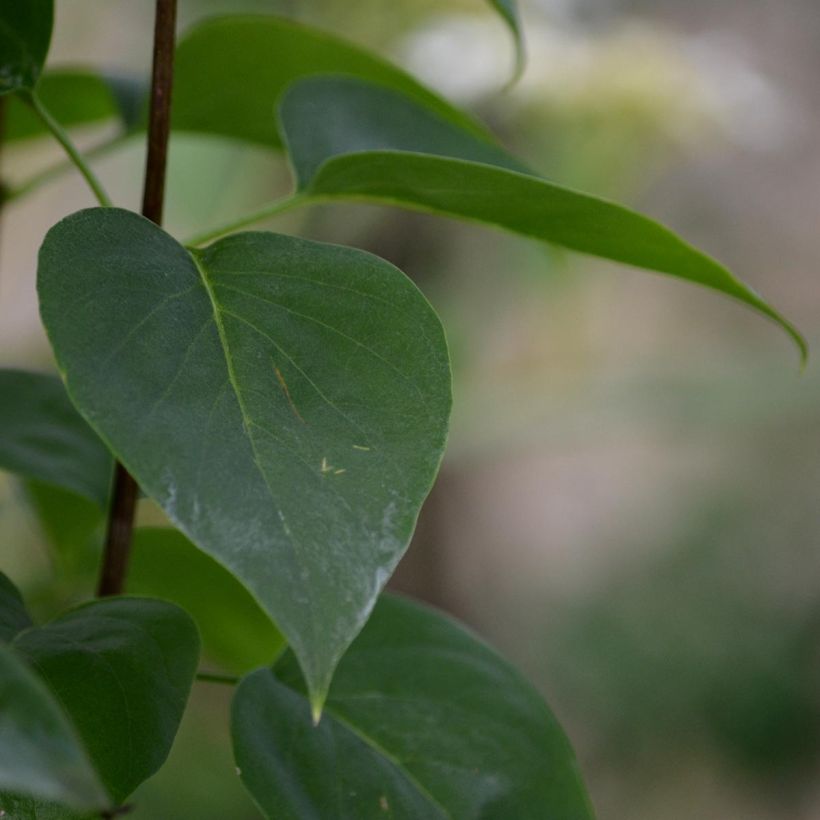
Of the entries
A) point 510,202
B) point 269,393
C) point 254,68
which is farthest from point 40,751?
point 254,68

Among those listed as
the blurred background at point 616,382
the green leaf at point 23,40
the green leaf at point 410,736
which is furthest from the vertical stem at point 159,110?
the blurred background at point 616,382

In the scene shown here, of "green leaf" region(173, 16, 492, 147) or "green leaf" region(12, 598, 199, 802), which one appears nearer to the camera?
"green leaf" region(12, 598, 199, 802)

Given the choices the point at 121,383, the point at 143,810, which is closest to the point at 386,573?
the point at 121,383

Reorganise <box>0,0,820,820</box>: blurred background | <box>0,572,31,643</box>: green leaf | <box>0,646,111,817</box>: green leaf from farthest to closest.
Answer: <box>0,0,820,820</box>: blurred background
<box>0,572,31,643</box>: green leaf
<box>0,646,111,817</box>: green leaf

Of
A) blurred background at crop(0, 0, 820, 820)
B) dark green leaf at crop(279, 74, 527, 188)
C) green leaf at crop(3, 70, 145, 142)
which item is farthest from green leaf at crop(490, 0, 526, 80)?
blurred background at crop(0, 0, 820, 820)

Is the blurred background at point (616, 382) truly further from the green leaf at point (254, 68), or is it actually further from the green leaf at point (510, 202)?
the green leaf at point (510, 202)

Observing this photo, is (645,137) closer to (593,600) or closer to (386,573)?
(593,600)

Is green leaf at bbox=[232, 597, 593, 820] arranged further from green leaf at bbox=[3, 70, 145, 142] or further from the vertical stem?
green leaf at bbox=[3, 70, 145, 142]

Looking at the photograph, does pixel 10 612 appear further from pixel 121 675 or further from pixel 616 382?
pixel 616 382
